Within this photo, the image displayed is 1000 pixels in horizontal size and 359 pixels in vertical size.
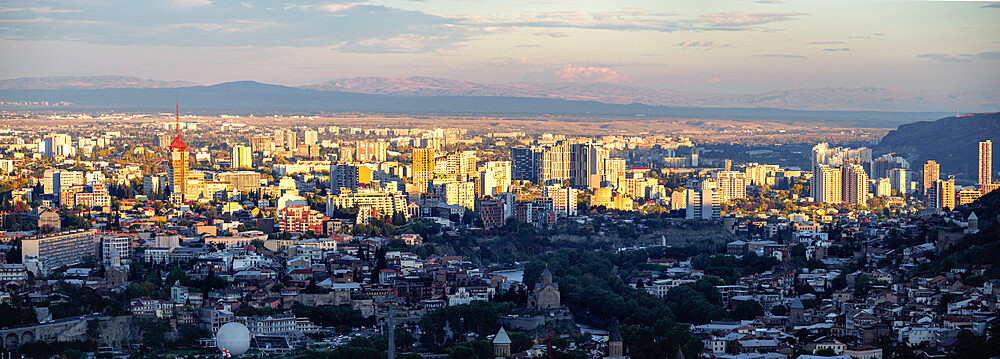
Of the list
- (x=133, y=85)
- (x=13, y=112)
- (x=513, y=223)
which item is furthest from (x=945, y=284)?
(x=133, y=85)

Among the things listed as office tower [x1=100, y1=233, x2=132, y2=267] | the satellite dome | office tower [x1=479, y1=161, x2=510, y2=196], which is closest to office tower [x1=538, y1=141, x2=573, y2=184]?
office tower [x1=479, y1=161, x2=510, y2=196]

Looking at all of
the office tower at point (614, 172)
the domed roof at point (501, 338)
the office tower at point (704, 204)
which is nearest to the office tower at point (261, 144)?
the office tower at point (614, 172)

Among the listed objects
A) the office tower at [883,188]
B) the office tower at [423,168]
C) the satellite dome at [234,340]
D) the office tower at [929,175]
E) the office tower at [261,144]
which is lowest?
the satellite dome at [234,340]

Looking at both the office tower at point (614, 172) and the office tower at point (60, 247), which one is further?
the office tower at point (614, 172)

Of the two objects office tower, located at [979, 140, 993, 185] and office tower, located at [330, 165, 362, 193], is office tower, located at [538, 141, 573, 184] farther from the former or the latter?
office tower, located at [979, 140, 993, 185]

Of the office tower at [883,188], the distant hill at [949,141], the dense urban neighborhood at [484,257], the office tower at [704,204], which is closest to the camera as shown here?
the dense urban neighborhood at [484,257]

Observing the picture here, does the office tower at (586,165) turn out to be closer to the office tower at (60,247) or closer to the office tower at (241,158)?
the office tower at (241,158)
